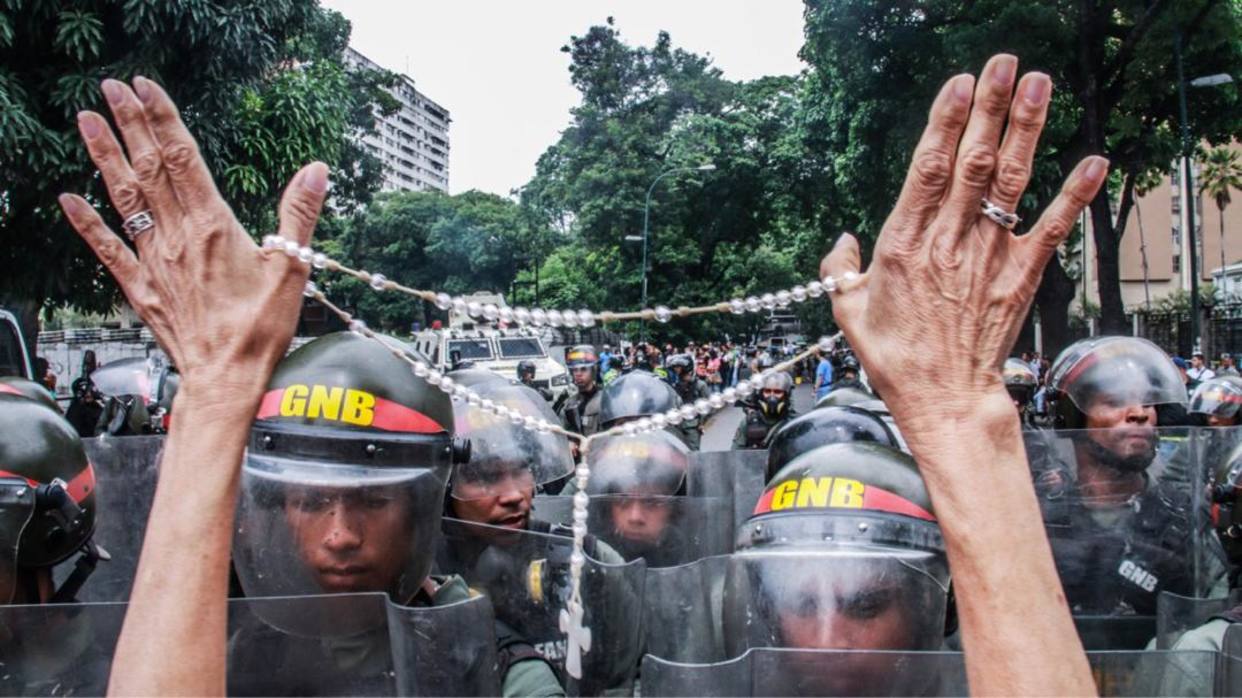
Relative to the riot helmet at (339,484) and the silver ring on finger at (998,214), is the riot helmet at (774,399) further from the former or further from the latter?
the silver ring on finger at (998,214)

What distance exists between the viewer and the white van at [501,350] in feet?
70.3

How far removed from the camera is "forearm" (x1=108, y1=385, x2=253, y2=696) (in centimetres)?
167

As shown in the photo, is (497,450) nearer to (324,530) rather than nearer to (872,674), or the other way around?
(324,530)

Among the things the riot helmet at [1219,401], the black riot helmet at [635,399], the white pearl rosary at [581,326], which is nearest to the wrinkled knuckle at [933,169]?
the white pearl rosary at [581,326]

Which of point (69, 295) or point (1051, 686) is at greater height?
point (69, 295)

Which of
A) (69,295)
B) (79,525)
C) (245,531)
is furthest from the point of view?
(69,295)

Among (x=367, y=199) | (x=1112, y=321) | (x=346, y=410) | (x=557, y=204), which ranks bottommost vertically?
(x=346, y=410)

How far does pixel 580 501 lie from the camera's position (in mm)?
2094

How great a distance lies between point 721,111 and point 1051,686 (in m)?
43.0

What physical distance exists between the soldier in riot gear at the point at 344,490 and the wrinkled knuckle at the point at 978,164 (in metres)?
1.55

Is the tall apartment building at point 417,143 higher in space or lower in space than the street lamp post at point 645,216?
higher

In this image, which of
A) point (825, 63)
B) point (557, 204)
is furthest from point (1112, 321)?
point (557, 204)

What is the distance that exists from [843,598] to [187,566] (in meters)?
1.51

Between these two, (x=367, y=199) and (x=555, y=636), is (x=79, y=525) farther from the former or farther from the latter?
(x=367, y=199)
